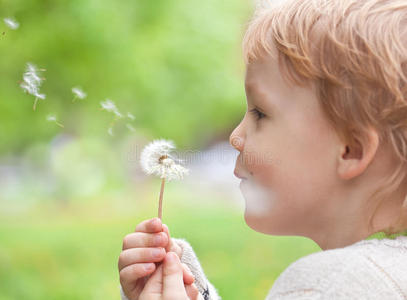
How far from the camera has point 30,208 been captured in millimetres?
4109

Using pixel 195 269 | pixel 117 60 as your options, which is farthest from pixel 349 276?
pixel 117 60

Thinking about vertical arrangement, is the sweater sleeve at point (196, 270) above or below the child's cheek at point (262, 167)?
below

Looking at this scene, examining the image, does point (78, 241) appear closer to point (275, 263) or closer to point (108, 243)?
point (108, 243)

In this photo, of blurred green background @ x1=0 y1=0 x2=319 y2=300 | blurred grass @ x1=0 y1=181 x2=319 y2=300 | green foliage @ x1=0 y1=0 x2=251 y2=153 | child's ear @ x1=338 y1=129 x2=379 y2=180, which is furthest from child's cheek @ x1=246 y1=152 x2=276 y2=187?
blurred grass @ x1=0 y1=181 x2=319 y2=300

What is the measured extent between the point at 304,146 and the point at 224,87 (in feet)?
11.4

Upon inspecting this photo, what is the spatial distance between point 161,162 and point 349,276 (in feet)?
1.14

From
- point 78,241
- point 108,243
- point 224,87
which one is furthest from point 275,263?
point 224,87

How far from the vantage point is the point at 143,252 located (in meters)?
0.91

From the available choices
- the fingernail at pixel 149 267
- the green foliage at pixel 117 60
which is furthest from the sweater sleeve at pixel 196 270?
the green foliage at pixel 117 60

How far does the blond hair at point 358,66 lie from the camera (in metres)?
0.86

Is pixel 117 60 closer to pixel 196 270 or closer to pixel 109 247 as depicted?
pixel 109 247

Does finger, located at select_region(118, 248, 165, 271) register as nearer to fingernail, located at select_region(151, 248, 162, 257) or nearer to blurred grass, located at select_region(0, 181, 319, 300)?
fingernail, located at select_region(151, 248, 162, 257)

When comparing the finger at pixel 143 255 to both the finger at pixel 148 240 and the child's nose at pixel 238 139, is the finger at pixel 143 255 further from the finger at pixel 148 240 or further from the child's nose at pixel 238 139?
the child's nose at pixel 238 139

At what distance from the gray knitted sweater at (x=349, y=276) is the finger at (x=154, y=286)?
0.56ft
